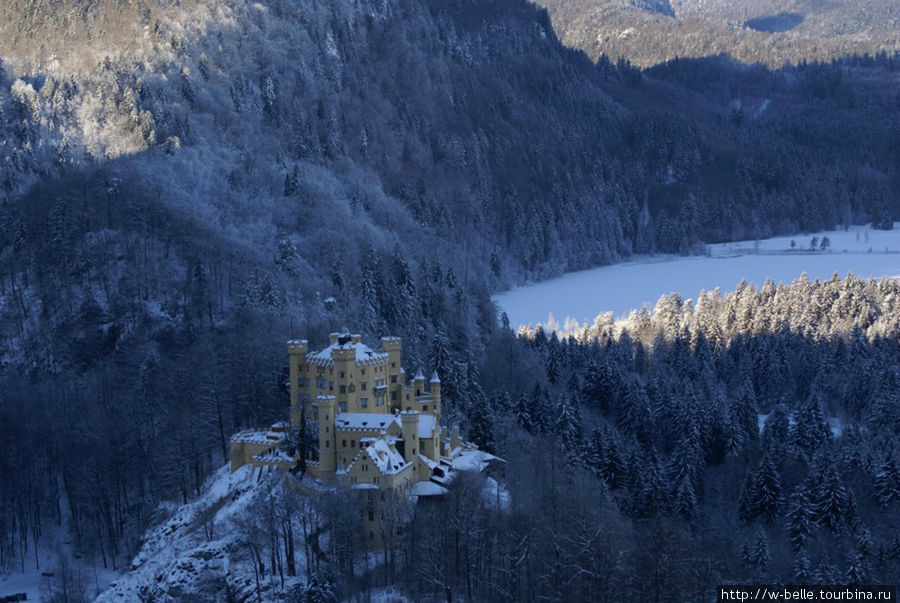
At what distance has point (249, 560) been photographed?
62.5 metres

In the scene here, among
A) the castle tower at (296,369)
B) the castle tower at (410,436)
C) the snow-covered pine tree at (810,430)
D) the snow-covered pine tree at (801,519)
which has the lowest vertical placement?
the snow-covered pine tree at (801,519)

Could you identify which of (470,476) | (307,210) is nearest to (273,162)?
(307,210)

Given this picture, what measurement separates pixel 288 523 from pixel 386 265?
212 ft

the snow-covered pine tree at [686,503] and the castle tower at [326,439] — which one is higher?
the castle tower at [326,439]

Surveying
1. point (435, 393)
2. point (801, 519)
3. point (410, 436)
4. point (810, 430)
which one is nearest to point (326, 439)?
point (410, 436)

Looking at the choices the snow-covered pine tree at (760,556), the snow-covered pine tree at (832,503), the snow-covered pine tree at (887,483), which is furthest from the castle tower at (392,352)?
the snow-covered pine tree at (887,483)

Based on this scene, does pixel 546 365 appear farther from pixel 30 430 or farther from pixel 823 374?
pixel 30 430

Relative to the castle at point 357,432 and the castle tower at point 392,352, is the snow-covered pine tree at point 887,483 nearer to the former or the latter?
the castle at point 357,432

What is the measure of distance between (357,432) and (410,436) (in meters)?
3.49

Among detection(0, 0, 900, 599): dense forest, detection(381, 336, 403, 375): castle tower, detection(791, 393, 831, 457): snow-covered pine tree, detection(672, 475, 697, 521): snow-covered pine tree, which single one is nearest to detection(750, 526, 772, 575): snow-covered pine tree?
detection(0, 0, 900, 599): dense forest

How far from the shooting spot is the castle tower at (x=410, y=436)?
2611 inches

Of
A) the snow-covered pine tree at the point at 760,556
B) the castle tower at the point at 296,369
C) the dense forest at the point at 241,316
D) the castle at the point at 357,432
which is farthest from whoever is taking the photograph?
the dense forest at the point at 241,316

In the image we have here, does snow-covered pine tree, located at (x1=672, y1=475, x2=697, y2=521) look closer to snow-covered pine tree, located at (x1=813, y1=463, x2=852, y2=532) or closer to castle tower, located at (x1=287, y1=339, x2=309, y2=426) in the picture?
snow-covered pine tree, located at (x1=813, y1=463, x2=852, y2=532)

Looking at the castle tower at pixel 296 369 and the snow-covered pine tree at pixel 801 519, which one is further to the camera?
the snow-covered pine tree at pixel 801 519
